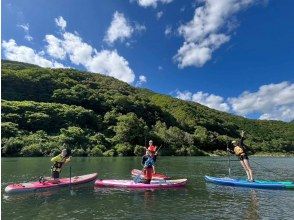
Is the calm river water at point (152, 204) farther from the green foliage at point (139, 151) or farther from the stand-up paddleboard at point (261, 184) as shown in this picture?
the green foliage at point (139, 151)

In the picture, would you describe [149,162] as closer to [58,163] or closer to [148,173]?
[148,173]

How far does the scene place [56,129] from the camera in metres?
118

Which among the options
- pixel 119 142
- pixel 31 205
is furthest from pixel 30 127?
pixel 31 205

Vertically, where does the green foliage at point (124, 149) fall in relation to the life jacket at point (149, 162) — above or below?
above

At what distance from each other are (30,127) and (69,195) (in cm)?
9178

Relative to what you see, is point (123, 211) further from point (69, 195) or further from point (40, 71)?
point (40, 71)

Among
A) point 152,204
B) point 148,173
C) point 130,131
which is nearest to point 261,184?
point 148,173

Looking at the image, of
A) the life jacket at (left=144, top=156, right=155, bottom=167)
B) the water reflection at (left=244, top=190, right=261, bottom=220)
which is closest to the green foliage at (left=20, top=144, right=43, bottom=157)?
the life jacket at (left=144, top=156, right=155, bottom=167)

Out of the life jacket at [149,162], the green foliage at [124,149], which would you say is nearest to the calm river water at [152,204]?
the life jacket at [149,162]

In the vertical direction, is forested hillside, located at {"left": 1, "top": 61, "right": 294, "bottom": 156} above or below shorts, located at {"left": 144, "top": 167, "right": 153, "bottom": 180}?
above

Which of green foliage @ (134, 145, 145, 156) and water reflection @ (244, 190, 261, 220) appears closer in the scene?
water reflection @ (244, 190, 261, 220)

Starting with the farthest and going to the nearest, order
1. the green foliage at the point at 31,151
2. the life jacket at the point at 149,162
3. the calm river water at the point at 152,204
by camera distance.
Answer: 1. the green foliage at the point at 31,151
2. the life jacket at the point at 149,162
3. the calm river water at the point at 152,204

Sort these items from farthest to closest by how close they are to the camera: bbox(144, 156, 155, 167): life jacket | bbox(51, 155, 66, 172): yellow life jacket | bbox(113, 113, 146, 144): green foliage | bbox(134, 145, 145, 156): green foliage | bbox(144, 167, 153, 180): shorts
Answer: bbox(113, 113, 146, 144): green foliage
bbox(134, 145, 145, 156): green foliage
bbox(144, 167, 153, 180): shorts
bbox(144, 156, 155, 167): life jacket
bbox(51, 155, 66, 172): yellow life jacket

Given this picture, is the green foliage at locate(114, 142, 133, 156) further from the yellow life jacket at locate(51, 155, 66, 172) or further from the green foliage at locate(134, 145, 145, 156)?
the yellow life jacket at locate(51, 155, 66, 172)
